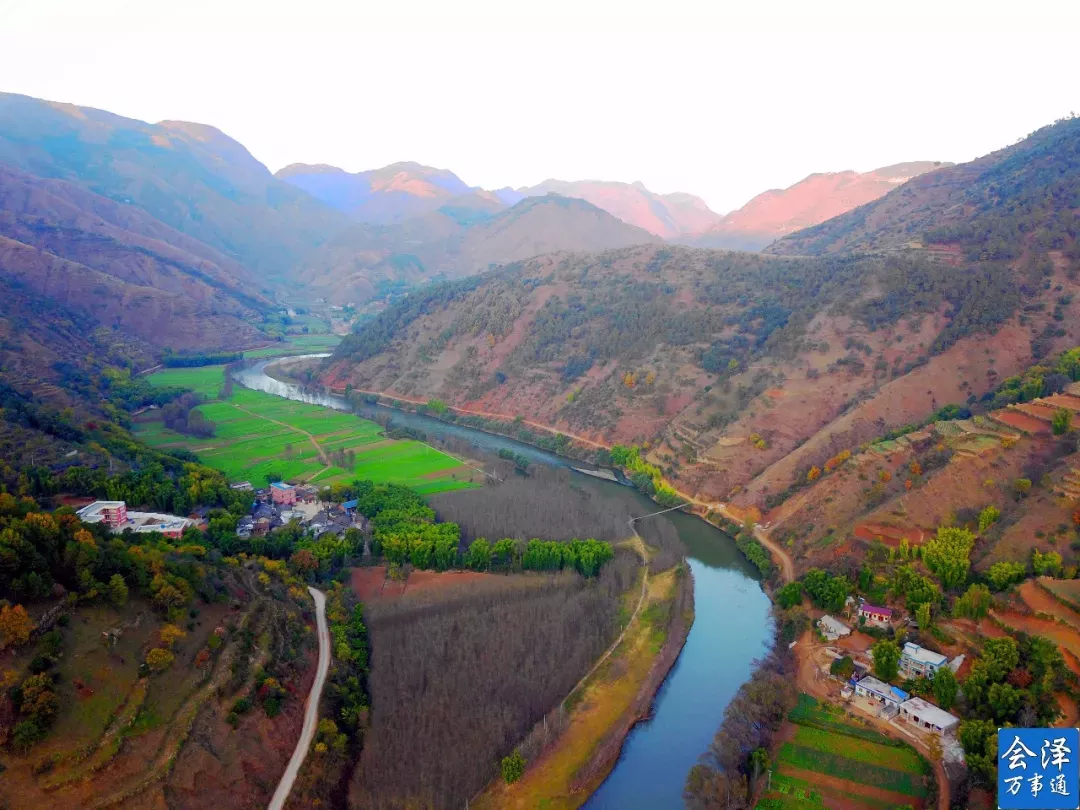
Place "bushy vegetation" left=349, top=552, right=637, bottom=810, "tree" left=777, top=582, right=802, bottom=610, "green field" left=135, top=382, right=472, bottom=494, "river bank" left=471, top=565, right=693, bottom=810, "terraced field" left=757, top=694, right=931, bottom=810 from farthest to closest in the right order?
"green field" left=135, top=382, right=472, bottom=494
"tree" left=777, top=582, right=802, bottom=610
"river bank" left=471, top=565, right=693, bottom=810
"bushy vegetation" left=349, top=552, right=637, bottom=810
"terraced field" left=757, top=694, right=931, bottom=810

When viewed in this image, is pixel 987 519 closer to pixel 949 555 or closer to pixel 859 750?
pixel 949 555

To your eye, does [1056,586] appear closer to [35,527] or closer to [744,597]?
[744,597]

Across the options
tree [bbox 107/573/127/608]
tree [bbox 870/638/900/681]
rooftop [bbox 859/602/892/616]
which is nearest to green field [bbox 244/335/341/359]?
tree [bbox 107/573/127/608]

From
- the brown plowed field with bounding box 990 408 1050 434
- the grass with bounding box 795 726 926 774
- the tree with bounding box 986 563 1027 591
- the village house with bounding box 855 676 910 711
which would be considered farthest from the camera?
the brown plowed field with bounding box 990 408 1050 434

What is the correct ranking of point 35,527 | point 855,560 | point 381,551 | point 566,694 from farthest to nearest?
point 381,551 < point 855,560 < point 566,694 < point 35,527

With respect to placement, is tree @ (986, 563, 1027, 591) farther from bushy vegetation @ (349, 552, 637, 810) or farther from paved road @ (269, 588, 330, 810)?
paved road @ (269, 588, 330, 810)

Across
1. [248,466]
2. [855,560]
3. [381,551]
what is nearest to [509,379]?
[248,466]

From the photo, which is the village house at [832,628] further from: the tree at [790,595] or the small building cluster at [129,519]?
the small building cluster at [129,519]
